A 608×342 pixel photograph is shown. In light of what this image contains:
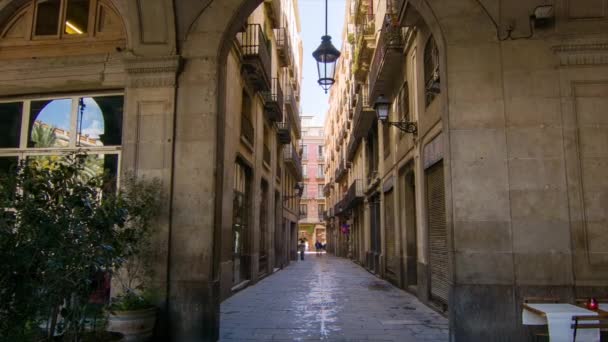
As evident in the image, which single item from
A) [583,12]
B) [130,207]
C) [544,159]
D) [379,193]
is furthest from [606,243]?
[379,193]

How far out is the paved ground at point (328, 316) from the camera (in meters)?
7.78

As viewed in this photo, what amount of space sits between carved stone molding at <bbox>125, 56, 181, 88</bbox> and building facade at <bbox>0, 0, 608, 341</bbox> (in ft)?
0.07

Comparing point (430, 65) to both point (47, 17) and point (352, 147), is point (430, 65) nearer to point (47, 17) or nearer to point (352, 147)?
point (47, 17)

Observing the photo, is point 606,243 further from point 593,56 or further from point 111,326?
point 111,326

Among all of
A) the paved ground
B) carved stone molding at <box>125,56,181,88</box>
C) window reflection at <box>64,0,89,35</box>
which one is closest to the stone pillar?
carved stone molding at <box>125,56,181,88</box>

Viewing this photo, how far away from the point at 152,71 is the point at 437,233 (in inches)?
277

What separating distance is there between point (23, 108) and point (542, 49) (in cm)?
891

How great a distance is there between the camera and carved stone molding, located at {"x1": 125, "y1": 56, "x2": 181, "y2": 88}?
744cm

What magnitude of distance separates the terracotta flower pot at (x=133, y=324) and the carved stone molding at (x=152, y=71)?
342 centimetres

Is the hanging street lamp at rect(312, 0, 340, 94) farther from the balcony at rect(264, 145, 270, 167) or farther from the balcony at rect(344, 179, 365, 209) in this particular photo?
the balcony at rect(344, 179, 365, 209)

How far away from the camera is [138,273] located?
709cm

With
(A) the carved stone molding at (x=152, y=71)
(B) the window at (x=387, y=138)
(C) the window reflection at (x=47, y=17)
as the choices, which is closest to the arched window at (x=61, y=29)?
(C) the window reflection at (x=47, y=17)

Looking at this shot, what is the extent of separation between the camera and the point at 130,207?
21.6 feet

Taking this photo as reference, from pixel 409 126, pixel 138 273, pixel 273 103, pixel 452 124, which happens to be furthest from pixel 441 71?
pixel 273 103
